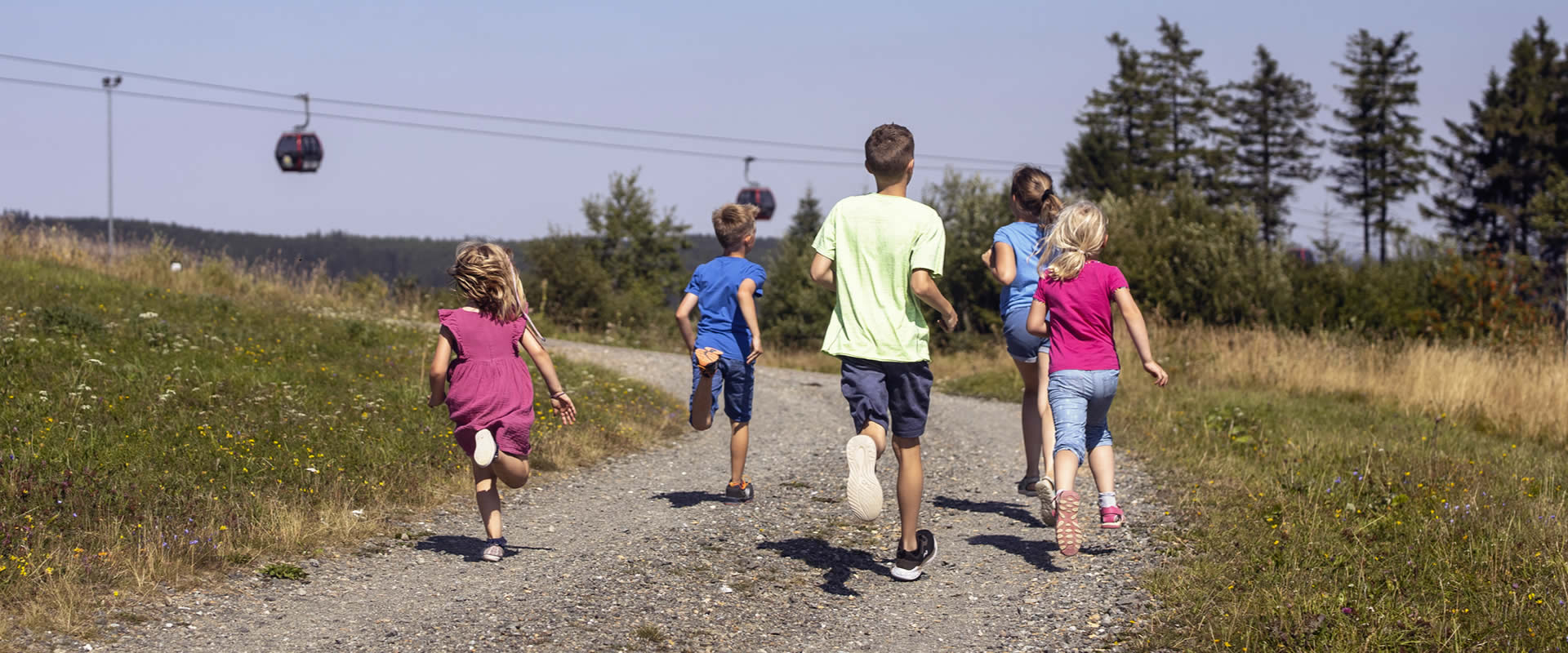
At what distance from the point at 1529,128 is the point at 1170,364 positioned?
170 ft

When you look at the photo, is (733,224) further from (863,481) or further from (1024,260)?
(863,481)

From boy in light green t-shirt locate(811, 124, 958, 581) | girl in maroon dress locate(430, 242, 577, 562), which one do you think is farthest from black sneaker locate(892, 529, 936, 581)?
girl in maroon dress locate(430, 242, 577, 562)

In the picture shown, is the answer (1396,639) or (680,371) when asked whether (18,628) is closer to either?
(1396,639)

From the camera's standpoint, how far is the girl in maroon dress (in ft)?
17.9

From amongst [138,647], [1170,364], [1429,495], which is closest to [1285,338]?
[1170,364]

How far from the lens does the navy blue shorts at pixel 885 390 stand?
16.5ft

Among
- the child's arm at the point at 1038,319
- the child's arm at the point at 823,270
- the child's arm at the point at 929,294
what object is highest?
the child's arm at the point at 823,270

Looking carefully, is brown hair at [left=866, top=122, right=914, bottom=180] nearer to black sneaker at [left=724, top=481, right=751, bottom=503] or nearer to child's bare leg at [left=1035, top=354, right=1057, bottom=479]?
child's bare leg at [left=1035, top=354, right=1057, bottom=479]

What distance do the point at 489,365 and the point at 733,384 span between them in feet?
5.93

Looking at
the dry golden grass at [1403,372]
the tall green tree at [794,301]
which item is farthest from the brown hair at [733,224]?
the tall green tree at [794,301]

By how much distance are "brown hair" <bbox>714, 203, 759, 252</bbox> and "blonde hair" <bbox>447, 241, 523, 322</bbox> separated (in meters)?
1.58

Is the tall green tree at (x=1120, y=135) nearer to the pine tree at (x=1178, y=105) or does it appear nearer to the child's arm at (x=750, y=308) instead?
the pine tree at (x=1178, y=105)

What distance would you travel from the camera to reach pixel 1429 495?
22.6 feet

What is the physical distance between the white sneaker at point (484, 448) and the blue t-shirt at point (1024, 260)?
2.81 metres
